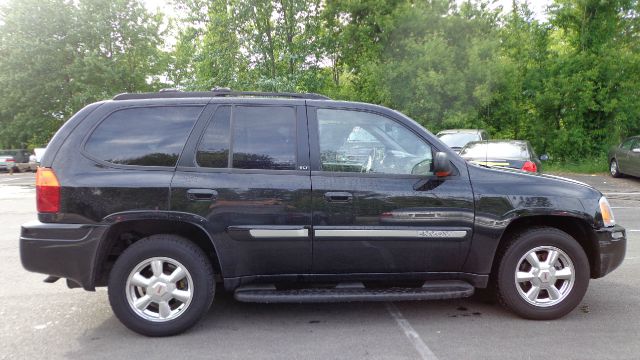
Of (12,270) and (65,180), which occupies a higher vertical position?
(65,180)

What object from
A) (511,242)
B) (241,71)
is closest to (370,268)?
(511,242)

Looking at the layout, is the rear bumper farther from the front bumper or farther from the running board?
the front bumper

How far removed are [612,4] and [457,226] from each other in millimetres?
20156

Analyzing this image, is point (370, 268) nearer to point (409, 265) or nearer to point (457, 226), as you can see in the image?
point (409, 265)

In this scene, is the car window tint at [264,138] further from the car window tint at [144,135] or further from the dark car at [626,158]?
the dark car at [626,158]

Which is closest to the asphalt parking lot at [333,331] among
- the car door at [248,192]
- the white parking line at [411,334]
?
the white parking line at [411,334]

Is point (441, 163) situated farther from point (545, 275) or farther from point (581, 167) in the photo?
point (581, 167)

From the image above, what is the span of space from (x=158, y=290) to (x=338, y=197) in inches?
60.8

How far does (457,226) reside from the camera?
3.92 meters

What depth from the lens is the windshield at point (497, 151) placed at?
9.91m

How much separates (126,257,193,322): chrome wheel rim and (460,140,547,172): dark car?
662 centimetres

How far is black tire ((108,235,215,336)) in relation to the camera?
371cm

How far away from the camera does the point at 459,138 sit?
45.8ft

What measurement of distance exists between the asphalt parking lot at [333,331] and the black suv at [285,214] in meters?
0.24
